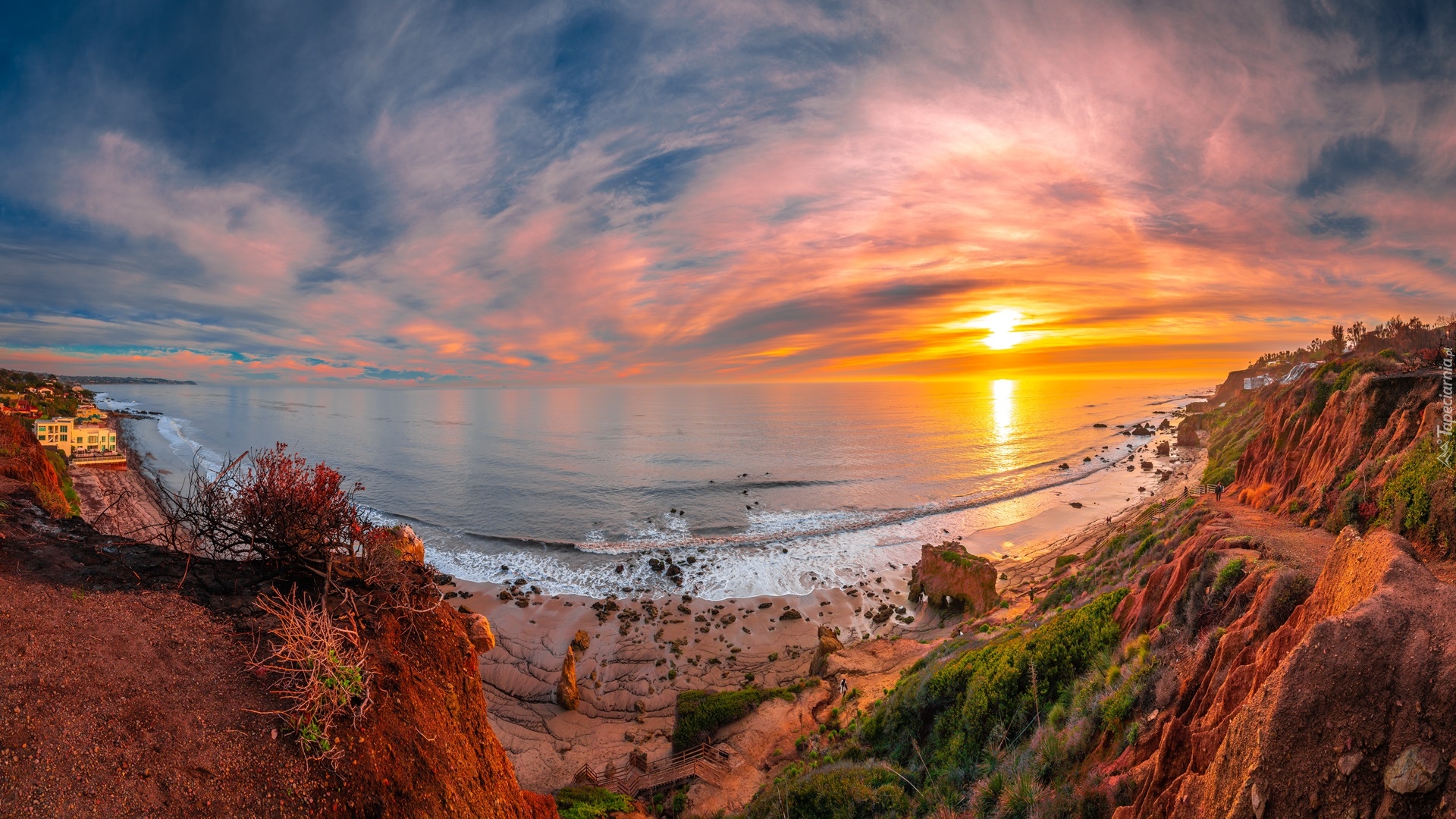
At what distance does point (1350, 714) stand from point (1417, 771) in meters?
0.53

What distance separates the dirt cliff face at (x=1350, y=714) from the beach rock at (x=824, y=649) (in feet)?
52.7

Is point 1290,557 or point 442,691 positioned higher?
point 1290,557

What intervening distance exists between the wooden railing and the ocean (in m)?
13.5

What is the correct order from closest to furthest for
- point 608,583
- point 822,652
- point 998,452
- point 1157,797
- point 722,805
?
1. point 1157,797
2. point 722,805
3. point 822,652
4. point 608,583
5. point 998,452

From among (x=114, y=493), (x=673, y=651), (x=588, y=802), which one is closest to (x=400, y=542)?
(x=588, y=802)

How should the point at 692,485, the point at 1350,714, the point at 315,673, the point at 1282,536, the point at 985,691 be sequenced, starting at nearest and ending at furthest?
the point at 1350,714 < the point at 315,673 < the point at 1282,536 < the point at 985,691 < the point at 692,485

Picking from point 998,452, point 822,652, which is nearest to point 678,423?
point 998,452

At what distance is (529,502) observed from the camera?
161ft

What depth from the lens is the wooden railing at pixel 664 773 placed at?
15930 millimetres

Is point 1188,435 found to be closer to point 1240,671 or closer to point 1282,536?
point 1282,536

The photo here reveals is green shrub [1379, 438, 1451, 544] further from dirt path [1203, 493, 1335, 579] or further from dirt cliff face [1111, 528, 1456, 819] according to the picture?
dirt cliff face [1111, 528, 1456, 819]

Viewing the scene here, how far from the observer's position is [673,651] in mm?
24469

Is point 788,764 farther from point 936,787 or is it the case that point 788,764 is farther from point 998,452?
point 998,452

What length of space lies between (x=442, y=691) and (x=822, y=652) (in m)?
18.2
